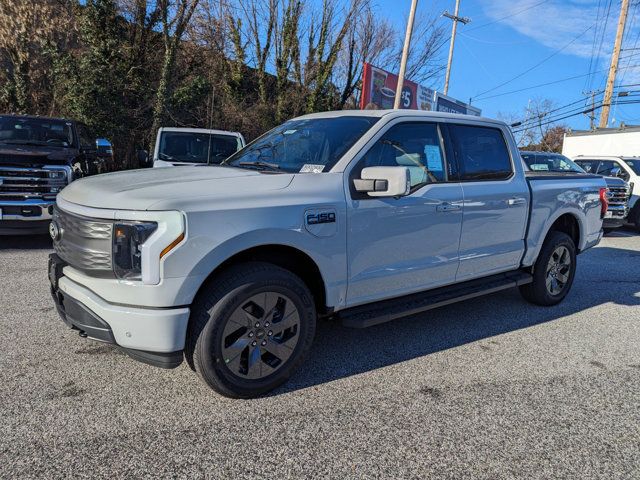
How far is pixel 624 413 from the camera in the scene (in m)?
3.14

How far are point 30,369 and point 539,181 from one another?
493 centimetres

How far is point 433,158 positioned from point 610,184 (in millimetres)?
10071

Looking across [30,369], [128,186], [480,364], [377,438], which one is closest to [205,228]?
[128,186]

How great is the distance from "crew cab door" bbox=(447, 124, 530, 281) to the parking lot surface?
0.73 m

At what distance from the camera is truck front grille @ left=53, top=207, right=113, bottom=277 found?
8.96 feet

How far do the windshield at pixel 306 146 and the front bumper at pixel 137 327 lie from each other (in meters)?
1.43

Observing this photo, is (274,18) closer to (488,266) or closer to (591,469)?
(488,266)

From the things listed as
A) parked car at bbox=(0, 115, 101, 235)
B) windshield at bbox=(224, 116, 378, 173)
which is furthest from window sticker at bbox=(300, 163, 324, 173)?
parked car at bbox=(0, 115, 101, 235)

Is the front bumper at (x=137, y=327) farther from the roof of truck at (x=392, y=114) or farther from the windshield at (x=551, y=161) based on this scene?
the windshield at (x=551, y=161)

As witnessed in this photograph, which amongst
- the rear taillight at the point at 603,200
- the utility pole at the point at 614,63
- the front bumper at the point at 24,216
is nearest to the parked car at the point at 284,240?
the rear taillight at the point at 603,200

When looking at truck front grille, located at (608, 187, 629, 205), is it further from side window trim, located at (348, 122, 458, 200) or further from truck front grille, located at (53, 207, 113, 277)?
truck front grille, located at (53, 207, 113, 277)

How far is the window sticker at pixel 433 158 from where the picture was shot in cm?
401

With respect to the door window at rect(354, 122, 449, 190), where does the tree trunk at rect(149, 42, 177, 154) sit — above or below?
above

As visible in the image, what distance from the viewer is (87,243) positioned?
2824 mm
